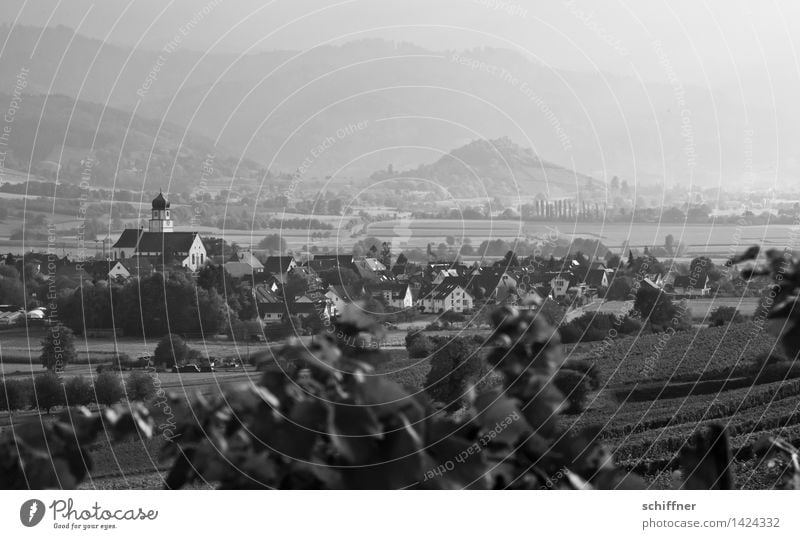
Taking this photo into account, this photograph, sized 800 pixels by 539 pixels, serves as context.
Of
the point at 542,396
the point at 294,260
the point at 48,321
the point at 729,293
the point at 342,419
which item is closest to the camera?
the point at 342,419

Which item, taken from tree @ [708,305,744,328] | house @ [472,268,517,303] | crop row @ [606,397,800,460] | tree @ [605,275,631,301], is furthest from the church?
tree @ [708,305,744,328]

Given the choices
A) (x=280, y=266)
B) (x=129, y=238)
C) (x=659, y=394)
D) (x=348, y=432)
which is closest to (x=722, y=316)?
(x=659, y=394)

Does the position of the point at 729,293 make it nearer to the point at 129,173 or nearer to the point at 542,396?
the point at 129,173

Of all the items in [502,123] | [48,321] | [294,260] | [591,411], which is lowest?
[591,411]

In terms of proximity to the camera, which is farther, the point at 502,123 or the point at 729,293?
the point at 729,293

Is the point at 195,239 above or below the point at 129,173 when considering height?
below

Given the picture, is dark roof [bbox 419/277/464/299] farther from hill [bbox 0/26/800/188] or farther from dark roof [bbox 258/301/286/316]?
hill [bbox 0/26/800/188]

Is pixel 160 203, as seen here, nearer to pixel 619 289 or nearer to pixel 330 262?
pixel 330 262

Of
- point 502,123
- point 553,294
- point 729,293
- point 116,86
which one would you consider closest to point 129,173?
point 116,86

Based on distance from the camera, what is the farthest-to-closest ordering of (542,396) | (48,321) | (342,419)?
1. (48,321)
2. (542,396)
3. (342,419)
